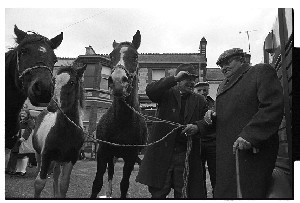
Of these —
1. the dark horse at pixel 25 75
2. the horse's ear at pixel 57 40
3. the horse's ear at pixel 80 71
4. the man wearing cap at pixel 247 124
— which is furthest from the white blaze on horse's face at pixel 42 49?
the man wearing cap at pixel 247 124

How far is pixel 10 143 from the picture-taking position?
4535 mm

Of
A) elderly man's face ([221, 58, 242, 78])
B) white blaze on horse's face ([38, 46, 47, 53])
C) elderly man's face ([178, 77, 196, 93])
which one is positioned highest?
white blaze on horse's face ([38, 46, 47, 53])

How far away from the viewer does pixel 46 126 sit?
16.5 ft

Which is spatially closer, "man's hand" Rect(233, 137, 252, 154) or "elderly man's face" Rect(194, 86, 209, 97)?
"man's hand" Rect(233, 137, 252, 154)

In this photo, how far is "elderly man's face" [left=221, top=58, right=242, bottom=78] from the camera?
418cm

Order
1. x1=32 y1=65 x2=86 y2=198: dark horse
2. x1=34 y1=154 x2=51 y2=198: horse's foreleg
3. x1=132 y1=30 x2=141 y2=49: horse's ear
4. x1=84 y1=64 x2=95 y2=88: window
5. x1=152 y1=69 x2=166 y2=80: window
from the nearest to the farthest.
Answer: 1. x1=34 y1=154 x2=51 y2=198: horse's foreleg
2. x1=32 y1=65 x2=86 y2=198: dark horse
3. x1=132 y1=30 x2=141 y2=49: horse's ear
4. x1=84 y1=64 x2=95 y2=88: window
5. x1=152 y1=69 x2=166 y2=80: window

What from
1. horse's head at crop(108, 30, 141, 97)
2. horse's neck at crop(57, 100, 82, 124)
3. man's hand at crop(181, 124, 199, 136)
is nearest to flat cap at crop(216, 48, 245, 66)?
man's hand at crop(181, 124, 199, 136)

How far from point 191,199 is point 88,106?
238 cm

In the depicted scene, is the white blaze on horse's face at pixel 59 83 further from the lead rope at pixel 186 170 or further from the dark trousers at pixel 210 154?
the dark trousers at pixel 210 154

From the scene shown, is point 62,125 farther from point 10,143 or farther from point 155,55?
point 155,55

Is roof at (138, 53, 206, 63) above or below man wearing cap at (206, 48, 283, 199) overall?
above

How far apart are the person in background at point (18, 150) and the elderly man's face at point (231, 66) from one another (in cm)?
317

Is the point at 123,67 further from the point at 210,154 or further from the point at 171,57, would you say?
the point at 210,154

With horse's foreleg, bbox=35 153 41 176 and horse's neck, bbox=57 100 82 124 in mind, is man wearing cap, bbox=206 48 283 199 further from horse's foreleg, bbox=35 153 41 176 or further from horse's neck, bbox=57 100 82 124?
horse's foreleg, bbox=35 153 41 176
